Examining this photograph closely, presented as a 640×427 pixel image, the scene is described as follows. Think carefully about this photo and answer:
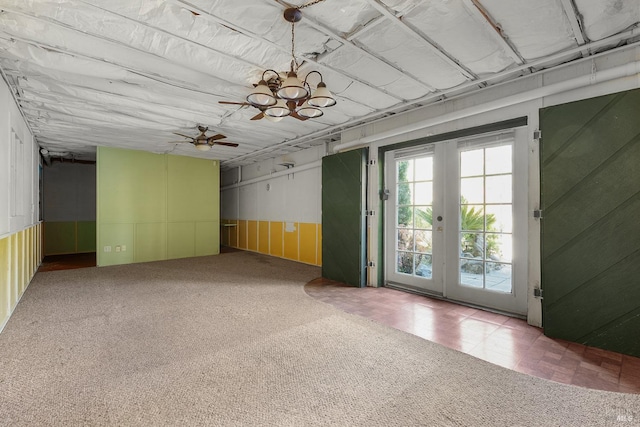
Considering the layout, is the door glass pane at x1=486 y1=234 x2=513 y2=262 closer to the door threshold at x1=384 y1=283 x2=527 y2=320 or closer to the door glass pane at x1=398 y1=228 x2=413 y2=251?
the door threshold at x1=384 y1=283 x2=527 y2=320

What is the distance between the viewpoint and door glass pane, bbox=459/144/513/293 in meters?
3.44

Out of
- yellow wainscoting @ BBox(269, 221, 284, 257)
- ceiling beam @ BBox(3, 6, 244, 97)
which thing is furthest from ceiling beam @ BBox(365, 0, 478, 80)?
yellow wainscoting @ BBox(269, 221, 284, 257)

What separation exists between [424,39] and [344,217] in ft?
9.69

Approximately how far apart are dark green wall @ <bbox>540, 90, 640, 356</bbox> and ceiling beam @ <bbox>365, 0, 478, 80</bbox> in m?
0.89

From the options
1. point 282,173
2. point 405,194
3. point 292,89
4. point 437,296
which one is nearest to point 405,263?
point 437,296

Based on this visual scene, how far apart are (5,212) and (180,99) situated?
2.25 m

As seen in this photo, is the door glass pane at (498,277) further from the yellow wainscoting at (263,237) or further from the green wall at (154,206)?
the green wall at (154,206)

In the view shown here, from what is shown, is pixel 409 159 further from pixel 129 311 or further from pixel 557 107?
pixel 129 311

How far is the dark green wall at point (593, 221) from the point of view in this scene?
8.02 feet

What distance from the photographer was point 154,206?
283 inches

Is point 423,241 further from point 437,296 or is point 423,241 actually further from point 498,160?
point 498,160

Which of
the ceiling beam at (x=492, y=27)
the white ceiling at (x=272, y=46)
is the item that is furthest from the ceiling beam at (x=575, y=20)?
the ceiling beam at (x=492, y=27)

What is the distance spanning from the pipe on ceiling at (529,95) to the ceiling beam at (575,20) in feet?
0.95

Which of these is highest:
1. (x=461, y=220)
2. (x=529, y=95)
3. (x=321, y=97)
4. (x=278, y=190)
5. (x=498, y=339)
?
(x=529, y=95)
